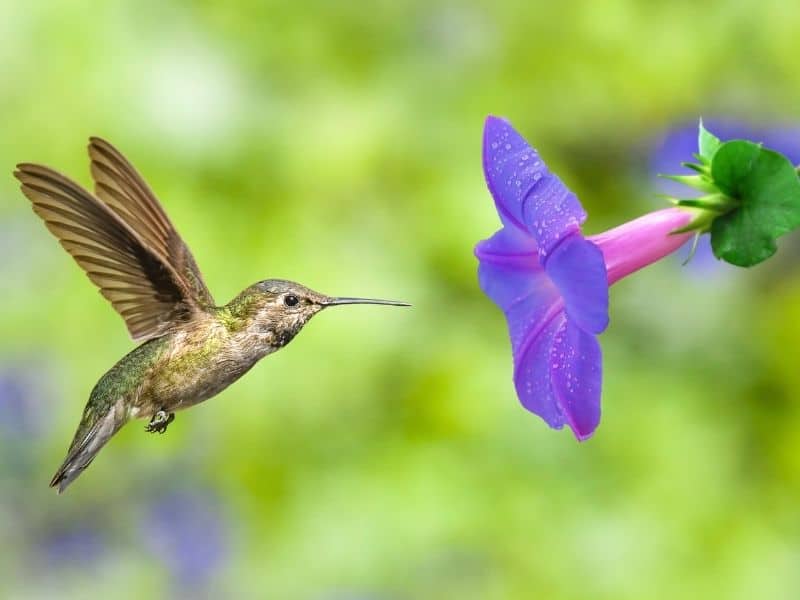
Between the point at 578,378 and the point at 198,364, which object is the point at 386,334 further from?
the point at 578,378

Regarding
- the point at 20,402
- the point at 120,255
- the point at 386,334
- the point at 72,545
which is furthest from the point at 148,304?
the point at 72,545

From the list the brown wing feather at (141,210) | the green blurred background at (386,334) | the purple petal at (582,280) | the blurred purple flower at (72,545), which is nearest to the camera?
the purple petal at (582,280)

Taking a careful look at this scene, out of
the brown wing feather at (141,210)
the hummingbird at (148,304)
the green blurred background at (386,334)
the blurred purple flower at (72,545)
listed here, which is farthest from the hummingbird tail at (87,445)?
the blurred purple flower at (72,545)

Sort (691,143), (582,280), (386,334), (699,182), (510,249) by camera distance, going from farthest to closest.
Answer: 1. (691,143)
2. (386,334)
3. (510,249)
4. (699,182)
5. (582,280)

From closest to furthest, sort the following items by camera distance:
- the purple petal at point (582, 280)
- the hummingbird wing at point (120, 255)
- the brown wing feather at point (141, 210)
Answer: the purple petal at point (582, 280)
the hummingbird wing at point (120, 255)
the brown wing feather at point (141, 210)

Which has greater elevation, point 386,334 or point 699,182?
point 699,182

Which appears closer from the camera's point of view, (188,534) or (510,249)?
(510,249)

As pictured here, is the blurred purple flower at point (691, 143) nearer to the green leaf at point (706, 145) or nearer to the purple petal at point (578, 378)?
the green leaf at point (706, 145)

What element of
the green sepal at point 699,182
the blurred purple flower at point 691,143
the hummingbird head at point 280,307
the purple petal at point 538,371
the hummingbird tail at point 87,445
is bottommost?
the blurred purple flower at point 691,143
